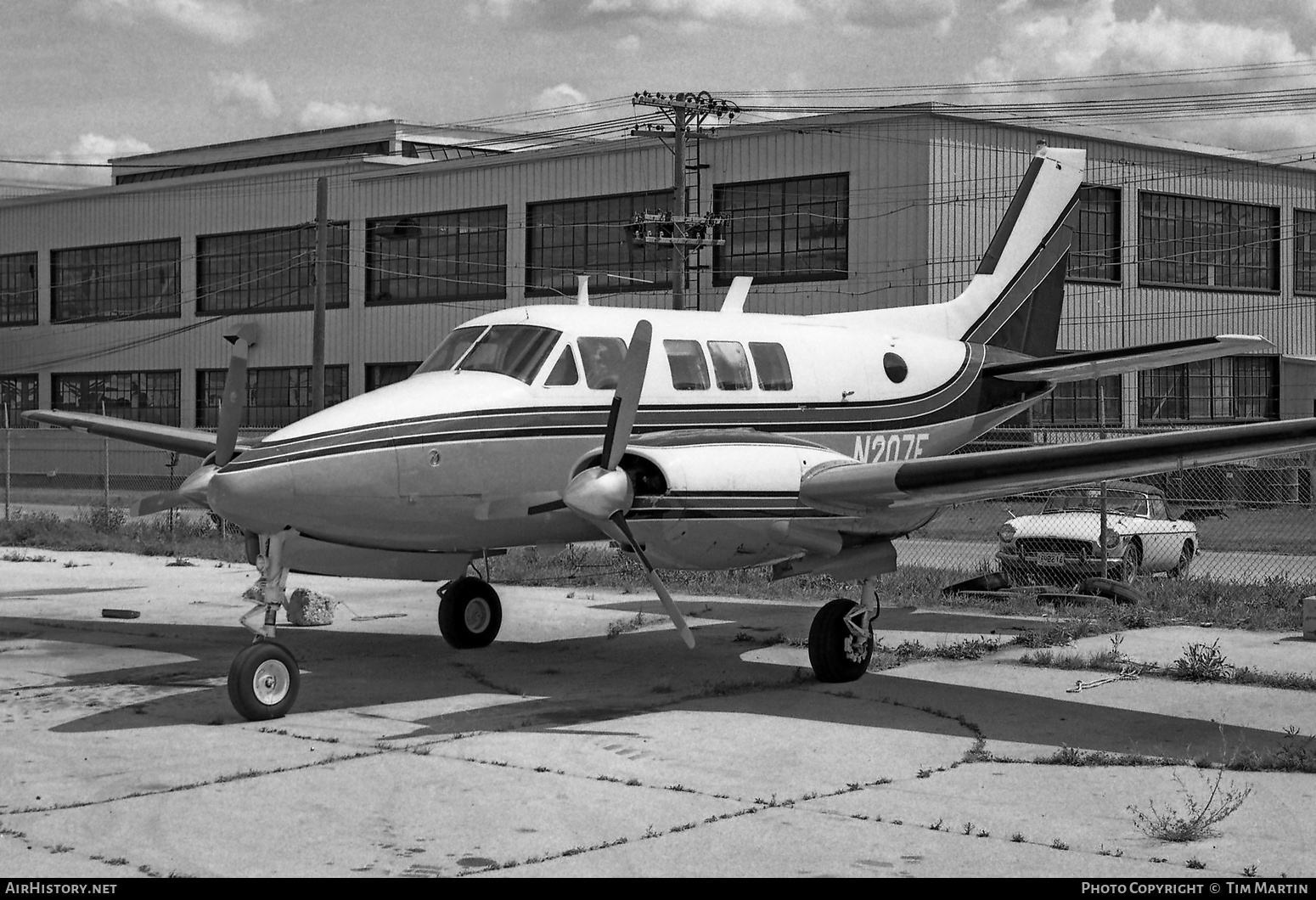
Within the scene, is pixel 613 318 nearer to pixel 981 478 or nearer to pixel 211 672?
pixel 981 478

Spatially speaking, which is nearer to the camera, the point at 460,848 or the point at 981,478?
the point at 460,848

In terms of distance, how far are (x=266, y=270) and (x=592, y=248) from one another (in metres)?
16.8

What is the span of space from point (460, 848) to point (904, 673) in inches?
270

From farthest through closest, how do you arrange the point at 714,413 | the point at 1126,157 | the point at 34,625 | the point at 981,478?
the point at 1126,157 < the point at 34,625 < the point at 714,413 < the point at 981,478

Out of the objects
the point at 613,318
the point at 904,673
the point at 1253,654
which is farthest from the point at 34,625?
the point at 1253,654

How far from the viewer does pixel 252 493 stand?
11.3m

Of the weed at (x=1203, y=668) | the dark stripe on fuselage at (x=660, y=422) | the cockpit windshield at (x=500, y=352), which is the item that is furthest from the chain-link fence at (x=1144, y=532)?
the cockpit windshield at (x=500, y=352)

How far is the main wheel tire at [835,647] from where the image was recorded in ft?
42.2

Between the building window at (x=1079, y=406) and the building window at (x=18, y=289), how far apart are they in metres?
46.9

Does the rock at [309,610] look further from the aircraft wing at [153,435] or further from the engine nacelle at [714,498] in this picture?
the engine nacelle at [714,498]

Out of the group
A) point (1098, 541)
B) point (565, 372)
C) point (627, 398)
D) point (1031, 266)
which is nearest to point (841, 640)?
point (627, 398)

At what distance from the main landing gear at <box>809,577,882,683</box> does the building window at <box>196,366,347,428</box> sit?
4412 centimetres

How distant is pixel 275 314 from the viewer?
57.5 metres

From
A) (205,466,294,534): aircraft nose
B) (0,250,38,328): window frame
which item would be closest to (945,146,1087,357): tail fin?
(205,466,294,534): aircraft nose
